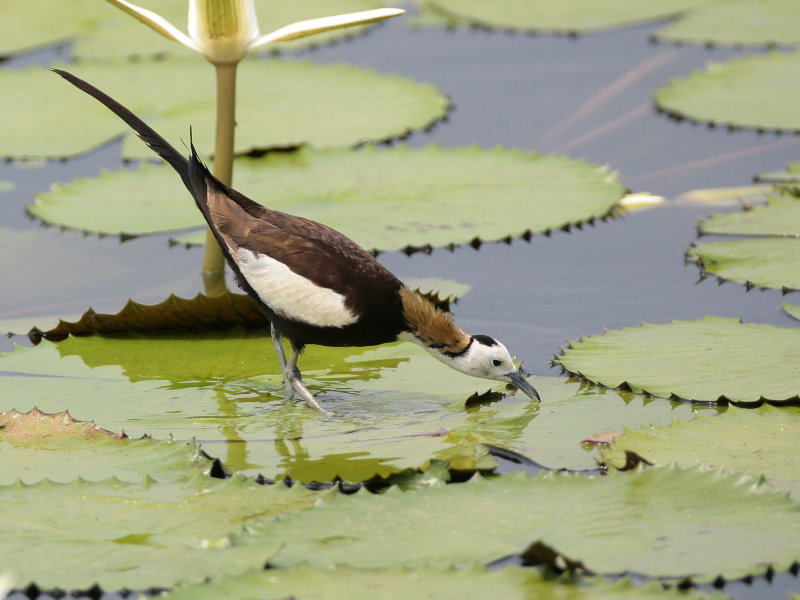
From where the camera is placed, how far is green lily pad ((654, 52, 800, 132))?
643 centimetres

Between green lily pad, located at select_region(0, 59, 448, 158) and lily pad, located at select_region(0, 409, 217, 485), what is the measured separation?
8.94ft

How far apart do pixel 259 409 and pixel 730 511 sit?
68.8 inches

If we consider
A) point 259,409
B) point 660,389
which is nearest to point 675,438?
point 660,389

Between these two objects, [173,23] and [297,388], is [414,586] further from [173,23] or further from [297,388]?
[173,23]

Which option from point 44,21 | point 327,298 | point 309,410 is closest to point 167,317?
point 327,298

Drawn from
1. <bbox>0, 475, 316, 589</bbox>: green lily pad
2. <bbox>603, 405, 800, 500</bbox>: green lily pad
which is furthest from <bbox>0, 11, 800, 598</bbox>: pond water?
<bbox>0, 475, 316, 589</bbox>: green lily pad

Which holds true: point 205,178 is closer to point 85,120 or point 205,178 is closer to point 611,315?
point 611,315

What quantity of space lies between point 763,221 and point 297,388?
246 centimetres

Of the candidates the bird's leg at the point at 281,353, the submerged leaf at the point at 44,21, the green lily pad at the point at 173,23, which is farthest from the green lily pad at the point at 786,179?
the submerged leaf at the point at 44,21

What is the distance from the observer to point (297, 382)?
13.5ft

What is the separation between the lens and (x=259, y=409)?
13.3ft

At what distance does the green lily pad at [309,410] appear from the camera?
3.60 meters

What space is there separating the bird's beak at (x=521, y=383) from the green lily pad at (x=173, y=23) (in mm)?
4151

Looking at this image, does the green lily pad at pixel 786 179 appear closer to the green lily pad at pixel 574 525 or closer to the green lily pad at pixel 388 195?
the green lily pad at pixel 388 195
